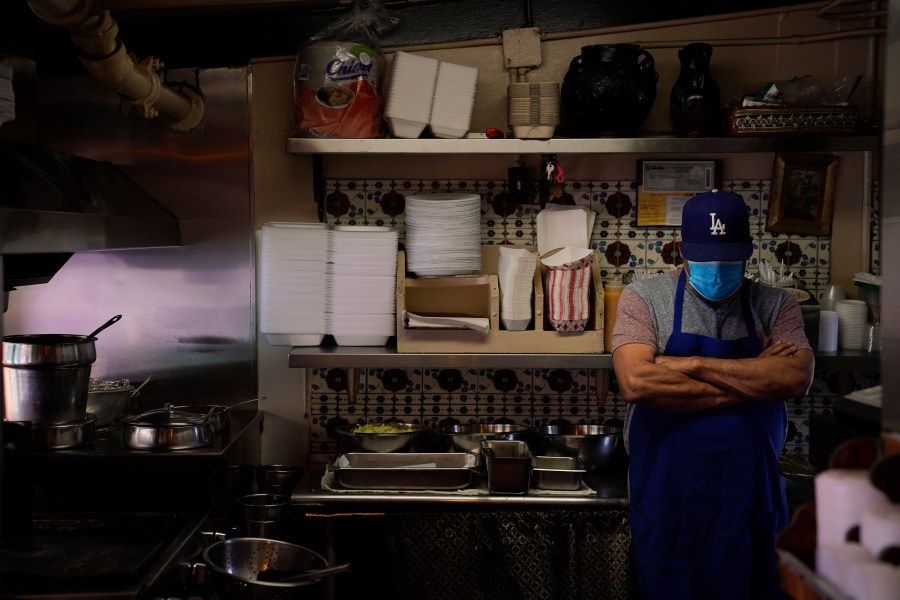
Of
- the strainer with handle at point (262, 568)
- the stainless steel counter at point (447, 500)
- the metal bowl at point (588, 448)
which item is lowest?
the strainer with handle at point (262, 568)

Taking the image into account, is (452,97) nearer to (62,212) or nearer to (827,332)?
(62,212)

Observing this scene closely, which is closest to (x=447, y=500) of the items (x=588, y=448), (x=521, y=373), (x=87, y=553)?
(x=588, y=448)

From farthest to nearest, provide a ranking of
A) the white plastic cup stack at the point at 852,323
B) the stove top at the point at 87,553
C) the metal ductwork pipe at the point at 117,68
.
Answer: the white plastic cup stack at the point at 852,323
the metal ductwork pipe at the point at 117,68
the stove top at the point at 87,553

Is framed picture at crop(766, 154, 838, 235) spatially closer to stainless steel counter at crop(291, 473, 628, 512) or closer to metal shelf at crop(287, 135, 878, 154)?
metal shelf at crop(287, 135, 878, 154)

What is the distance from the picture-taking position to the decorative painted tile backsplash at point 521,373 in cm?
406

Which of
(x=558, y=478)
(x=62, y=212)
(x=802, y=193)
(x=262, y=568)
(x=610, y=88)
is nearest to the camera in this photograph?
(x=62, y=212)

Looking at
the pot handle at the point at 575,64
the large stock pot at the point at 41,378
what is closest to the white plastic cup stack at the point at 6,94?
the large stock pot at the point at 41,378

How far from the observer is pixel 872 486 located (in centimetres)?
138

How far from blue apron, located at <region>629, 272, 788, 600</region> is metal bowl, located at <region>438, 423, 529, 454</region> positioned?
772mm

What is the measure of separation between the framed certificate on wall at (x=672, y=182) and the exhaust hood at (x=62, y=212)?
6.86 ft

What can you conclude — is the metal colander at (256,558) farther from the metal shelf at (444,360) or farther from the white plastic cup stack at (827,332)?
the white plastic cup stack at (827,332)

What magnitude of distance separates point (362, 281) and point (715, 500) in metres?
1.62

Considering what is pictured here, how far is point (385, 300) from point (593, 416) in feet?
3.61

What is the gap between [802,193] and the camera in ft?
13.1
